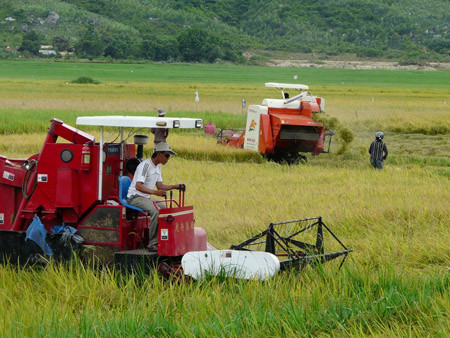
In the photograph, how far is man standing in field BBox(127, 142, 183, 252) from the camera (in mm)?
8727

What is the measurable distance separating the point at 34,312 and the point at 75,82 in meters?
56.7

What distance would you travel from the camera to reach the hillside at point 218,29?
427 feet

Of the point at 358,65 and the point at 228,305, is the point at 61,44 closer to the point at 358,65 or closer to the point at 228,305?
the point at 358,65

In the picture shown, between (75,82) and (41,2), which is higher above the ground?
(41,2)

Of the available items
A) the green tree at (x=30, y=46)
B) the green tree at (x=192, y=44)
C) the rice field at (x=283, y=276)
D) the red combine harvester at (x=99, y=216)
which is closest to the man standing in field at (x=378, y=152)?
the rice field at (x=283, y=276)

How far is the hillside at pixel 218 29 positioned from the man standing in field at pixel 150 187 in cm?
11907

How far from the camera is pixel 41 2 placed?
172625mm

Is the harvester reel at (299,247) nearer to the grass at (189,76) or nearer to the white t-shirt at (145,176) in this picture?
the white t-shirt at (145,176)

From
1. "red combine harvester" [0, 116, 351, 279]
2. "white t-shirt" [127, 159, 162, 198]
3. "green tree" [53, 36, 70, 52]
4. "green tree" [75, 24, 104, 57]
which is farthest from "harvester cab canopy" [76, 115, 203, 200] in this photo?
"green tree" [53, 36, 70, 52]

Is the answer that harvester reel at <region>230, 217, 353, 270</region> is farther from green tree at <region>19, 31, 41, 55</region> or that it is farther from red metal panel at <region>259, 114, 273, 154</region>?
green tree at <region>19, 31, 41, 55</region>

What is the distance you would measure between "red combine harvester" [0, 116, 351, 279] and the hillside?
388 ft

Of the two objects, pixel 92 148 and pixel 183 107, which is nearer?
pixel 92 148

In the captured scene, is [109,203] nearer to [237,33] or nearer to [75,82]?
[75,82]

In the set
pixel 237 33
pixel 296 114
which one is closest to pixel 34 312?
pixel 296 114
